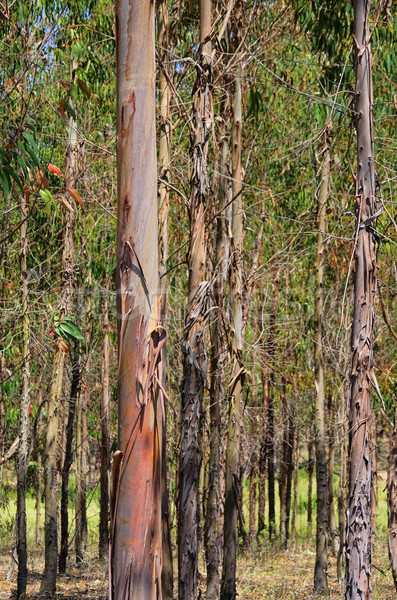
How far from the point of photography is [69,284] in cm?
1199

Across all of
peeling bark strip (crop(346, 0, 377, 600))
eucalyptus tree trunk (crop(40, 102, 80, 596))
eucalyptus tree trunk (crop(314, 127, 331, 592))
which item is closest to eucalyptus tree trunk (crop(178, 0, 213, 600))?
peeling bark strip (crop(346, 0, 377, 600))

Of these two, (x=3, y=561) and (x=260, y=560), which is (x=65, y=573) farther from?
(x=260, y=560)

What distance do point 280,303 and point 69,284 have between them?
6.51m

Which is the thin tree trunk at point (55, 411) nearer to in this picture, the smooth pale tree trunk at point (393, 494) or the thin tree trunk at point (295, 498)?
the smooth pale tree trunk at point (393, 494)

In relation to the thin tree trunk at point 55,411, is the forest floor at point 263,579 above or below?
below

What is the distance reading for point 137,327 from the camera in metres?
2.38

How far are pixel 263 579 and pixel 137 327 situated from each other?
42.4 ft

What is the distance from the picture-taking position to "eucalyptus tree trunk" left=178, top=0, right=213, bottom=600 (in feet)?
18.2

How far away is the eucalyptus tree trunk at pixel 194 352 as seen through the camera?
5547 millimetres

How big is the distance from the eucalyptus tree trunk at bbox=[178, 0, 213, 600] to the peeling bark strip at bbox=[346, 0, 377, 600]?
1.21 m

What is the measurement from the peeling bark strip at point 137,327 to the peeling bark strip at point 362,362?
11.4ft

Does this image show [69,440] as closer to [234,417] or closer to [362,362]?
[234,417]

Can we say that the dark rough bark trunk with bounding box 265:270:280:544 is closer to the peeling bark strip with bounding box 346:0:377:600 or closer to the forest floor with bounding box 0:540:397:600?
the forest floor with bounding box 0:540:397:600

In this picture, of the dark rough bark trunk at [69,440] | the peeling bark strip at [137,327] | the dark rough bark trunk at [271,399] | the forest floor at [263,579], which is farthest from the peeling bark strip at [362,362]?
the dark rough bark trunk at [69,440]
